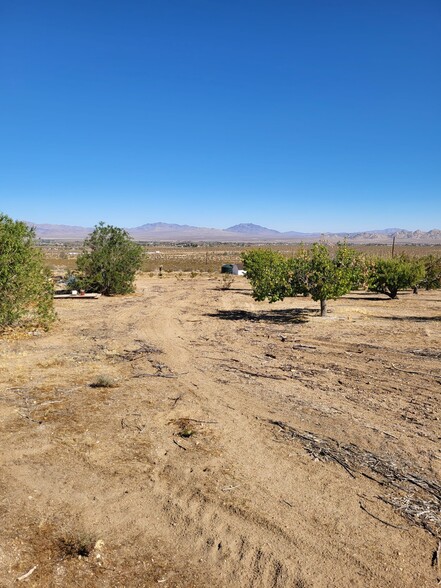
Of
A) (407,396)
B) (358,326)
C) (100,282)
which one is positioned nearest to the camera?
(407,396)

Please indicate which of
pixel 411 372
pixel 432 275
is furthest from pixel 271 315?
pixel 432 275

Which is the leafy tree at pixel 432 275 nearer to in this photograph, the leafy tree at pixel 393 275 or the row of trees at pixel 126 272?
the row of trees at pixel 126 272

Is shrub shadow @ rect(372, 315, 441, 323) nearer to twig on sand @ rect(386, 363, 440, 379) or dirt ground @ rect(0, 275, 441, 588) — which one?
dirt ground @ rect(0, 275, 441, 588)

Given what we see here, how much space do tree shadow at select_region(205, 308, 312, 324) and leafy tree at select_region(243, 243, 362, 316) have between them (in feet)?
3.00

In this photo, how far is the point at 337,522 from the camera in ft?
Result: 16.8

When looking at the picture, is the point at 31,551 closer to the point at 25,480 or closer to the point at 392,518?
the point at 25,480

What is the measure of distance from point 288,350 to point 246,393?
4144 mm

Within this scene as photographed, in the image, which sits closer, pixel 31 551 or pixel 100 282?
pixel 31 551

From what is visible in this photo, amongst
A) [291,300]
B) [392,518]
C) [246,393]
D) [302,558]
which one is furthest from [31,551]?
[291,300]

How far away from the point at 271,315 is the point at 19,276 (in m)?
10.5

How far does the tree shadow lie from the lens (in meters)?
18.5

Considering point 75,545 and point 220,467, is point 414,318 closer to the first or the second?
point 220,467

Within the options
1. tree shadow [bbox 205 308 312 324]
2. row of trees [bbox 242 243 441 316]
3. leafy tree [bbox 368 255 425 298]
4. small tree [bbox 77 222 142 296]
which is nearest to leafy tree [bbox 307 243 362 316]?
row of trees [bbox 242 243 441 316]

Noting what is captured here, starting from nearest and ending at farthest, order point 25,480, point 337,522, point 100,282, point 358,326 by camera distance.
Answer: point 337,522
point 25,480
point 358,326
point 100,282
